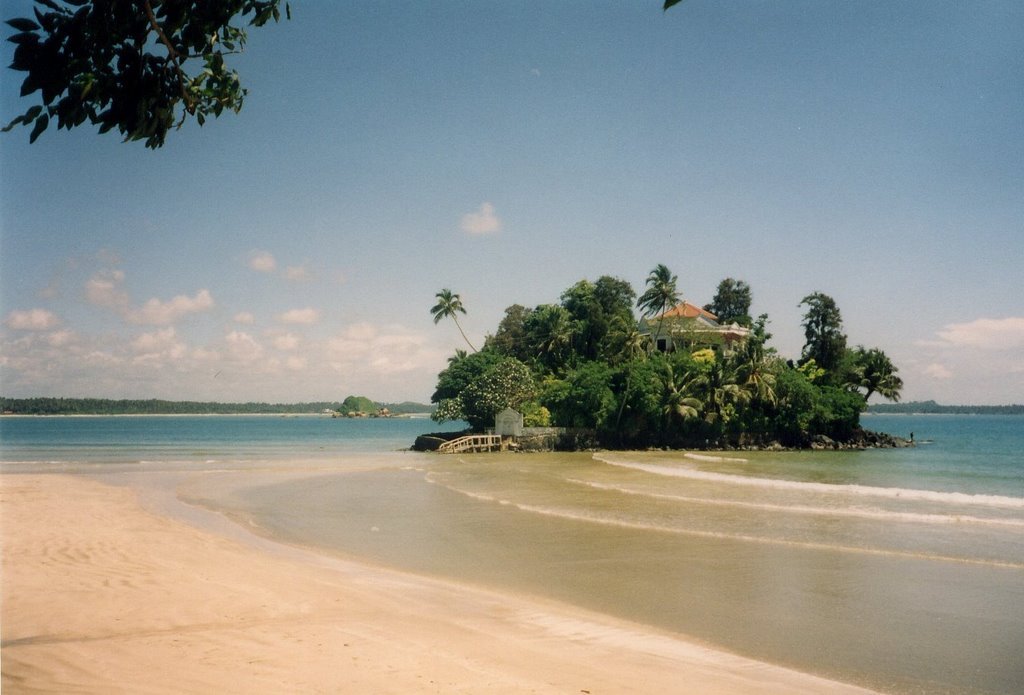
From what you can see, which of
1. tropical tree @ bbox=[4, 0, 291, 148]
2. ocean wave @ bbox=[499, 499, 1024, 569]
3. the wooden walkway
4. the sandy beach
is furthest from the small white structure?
tropical tree @ bbox=[4, 0, 291, 148]

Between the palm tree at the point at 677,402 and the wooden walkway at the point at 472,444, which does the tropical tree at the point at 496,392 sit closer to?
the wooden walkway at the point at 472,444

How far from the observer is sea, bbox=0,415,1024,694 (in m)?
8.34

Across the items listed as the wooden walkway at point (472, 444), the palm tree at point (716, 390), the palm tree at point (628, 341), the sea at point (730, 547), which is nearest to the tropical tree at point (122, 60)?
the sea at point (730, 547)

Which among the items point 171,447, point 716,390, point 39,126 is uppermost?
point 39,126

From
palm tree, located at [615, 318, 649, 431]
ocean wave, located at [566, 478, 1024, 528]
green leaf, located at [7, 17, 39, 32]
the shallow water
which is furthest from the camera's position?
palm tree, located at [615, 318, 649, 431]

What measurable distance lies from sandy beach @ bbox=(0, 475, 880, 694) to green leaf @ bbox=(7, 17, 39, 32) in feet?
15.2

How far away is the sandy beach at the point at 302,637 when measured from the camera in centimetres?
591

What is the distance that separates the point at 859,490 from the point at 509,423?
28.7 m

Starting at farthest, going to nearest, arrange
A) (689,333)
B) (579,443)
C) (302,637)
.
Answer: (689,333) → (579,443) → (302,637)

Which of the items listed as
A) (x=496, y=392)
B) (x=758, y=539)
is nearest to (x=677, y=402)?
(x=496, y=392)

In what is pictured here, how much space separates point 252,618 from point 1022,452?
6221cm

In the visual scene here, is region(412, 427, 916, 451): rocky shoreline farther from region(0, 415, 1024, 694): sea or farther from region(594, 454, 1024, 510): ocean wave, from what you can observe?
region(0, 415, 1024, 694): sea

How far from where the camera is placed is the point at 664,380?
51125mm

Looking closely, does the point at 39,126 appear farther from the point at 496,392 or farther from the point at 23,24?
the point at 496,392
